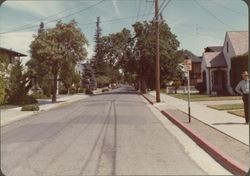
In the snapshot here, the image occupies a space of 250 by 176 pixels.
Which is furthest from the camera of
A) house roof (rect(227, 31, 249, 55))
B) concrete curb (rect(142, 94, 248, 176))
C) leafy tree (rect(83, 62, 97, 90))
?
leafy tree (rect(83, 62, 97, 90))

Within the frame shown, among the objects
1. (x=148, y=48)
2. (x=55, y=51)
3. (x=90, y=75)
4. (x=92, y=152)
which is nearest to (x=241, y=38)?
(x=92, y=152)

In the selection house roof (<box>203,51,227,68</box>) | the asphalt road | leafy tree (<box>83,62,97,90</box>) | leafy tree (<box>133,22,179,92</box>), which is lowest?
the asphalt road

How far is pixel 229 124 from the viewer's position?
13062mm

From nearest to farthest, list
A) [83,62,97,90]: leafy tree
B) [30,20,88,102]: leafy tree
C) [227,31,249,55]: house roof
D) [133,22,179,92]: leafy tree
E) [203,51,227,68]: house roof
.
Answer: [227,31,249,55]: house roof
[83,62,97,90]: leafy tree
[30,20,88,102]: leafy tree
[203,51,227,68]: house roof
[133,22,179,92]: leafy tree

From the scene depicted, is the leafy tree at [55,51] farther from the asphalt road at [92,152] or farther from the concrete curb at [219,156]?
the concrete curb at [219,156]

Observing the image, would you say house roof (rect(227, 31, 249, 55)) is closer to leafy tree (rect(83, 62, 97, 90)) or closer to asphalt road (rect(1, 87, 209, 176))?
asphalt road (rect(1, 87, 209, 176))

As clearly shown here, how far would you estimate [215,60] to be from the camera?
39750 mm

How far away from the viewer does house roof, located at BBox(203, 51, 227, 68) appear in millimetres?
37812

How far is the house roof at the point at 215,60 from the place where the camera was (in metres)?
37.8

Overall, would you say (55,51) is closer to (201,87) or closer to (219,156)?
(201,87)

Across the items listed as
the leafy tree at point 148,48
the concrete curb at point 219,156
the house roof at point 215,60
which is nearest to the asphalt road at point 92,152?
the concrete curb at point 219,156

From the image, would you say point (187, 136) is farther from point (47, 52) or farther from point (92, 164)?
point (47, 52)

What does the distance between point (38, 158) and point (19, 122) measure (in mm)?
4564

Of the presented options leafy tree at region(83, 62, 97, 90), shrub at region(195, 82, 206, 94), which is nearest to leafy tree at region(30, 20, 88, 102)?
leafy tree at region(83, 62, 97, 90)
